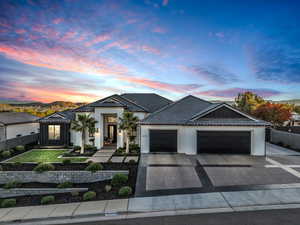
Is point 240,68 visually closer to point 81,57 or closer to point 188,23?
point 188,23

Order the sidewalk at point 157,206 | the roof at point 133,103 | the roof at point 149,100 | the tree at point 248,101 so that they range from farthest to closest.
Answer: the tree at point 248,101
the roof at point 149,100
the roof at point 133,103
the sidewalk at point 157,206

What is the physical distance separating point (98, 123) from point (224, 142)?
1314 centimetres

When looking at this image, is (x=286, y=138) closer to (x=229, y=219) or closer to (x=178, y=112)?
(x=178, y=112)

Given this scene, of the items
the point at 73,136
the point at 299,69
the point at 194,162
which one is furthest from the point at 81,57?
the point at 299,69

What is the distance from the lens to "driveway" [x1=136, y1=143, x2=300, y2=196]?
8.96 m

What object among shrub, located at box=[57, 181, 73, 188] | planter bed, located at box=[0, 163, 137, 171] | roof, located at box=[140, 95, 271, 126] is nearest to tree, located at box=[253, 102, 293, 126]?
roof, located at box=[140, 95, 271, 126]

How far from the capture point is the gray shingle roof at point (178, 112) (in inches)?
633

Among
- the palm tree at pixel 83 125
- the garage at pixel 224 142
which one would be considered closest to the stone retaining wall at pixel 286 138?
the garage at pixel 224 142

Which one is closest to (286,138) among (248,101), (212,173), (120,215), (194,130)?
(194,130)

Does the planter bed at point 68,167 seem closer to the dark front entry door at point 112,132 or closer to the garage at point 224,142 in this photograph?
the garage at point 224,142

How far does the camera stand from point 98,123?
17.7m

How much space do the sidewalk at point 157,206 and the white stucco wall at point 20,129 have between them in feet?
51.0

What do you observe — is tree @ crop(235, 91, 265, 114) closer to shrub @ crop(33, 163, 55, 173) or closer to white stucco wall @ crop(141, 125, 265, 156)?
white stucco wall @ crop(141, 125, 265, 156)

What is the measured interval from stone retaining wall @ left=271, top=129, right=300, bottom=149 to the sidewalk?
13.0 metres
